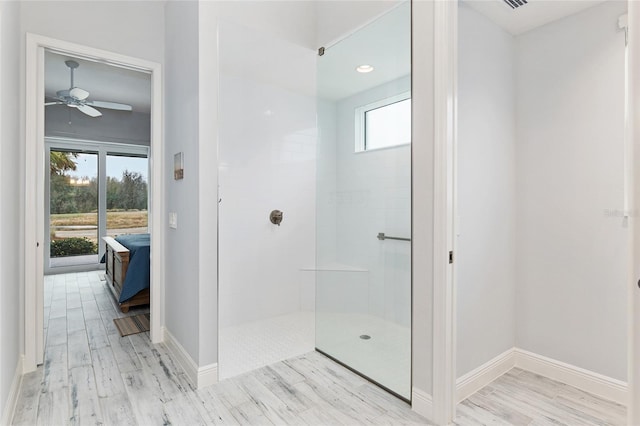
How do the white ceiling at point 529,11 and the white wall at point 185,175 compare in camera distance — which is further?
the white wall at point 185,175

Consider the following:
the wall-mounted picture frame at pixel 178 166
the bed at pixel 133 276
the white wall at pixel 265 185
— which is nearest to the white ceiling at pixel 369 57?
the white wall at pixel 265 185

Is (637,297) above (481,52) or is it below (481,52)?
below

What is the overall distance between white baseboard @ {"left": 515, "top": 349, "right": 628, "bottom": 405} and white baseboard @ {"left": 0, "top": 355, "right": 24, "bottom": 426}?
10.1ft

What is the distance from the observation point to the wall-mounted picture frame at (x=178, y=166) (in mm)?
2457

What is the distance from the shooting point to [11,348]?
1945mm

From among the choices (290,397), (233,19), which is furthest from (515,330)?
(233,19)

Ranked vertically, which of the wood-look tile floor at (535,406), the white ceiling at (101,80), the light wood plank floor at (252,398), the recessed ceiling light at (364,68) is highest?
the white ceiling at (101,80)

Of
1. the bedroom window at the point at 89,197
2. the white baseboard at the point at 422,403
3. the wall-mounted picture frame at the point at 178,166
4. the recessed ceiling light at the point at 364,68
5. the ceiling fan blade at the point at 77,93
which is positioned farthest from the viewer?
the bedroom window at the point at 89,197

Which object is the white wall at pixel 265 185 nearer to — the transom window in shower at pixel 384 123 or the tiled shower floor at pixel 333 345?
the tiled shower floor at pixel 333 345

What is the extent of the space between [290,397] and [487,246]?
1.59 metres

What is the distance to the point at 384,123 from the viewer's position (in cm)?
218

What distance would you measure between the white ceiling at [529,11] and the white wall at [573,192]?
6 cm

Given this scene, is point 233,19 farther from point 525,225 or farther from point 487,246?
point 525,225

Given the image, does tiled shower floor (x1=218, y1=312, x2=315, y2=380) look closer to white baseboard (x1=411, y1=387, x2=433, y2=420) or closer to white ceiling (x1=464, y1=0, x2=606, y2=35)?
white baseboard (x1=411, y1=387, x2=433, y2=420)
